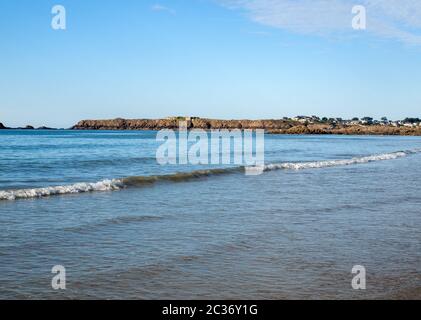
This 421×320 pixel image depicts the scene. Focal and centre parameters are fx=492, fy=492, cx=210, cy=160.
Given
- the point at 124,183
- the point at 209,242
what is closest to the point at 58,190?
the point at 124,183


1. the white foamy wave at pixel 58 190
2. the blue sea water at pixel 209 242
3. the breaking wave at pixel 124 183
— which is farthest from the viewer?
the breaking wave at pixel 124 183

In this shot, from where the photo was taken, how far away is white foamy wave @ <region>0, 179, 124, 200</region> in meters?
15.4

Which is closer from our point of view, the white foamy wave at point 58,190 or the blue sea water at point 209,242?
the blue sea water at point 209,242

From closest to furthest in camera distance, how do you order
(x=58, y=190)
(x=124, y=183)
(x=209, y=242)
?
(x=209, y=242) < (x=58, y=190) < (x=124, y=183)

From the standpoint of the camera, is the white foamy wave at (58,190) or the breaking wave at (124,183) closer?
the white foamy wave at (58,190)

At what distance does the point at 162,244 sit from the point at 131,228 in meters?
1.63

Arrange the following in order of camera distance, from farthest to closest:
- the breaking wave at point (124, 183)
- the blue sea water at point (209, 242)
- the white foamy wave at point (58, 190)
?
the breaking wave at point (124, 183)
the white foamy wave at point (58, 190)
the blue sea water at point (209, 242)

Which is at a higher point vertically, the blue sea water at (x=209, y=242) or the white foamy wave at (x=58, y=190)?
the white foamy wave at (x=58, y=190)

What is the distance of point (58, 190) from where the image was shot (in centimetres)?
1658

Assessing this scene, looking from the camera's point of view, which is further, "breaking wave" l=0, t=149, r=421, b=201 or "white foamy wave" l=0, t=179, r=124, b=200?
"breaking wave" l=0, t=149, r=421, b=201

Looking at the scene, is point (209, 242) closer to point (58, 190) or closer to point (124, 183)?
point (58, 190)

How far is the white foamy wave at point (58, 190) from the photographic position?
15359mm

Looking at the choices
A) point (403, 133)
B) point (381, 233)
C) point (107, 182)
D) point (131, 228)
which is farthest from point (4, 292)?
point (403, 133)

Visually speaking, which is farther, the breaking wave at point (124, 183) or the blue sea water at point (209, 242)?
the breaking wave at point (124, 183)
